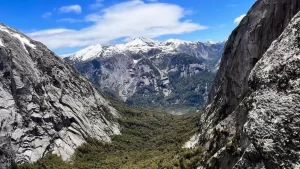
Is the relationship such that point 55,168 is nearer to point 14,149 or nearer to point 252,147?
point 14,149

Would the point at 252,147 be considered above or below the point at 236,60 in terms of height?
below

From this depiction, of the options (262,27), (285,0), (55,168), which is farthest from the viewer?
(55,168)

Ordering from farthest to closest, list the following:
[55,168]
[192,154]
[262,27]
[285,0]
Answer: [55,168] < [192,154] < [262,27] < [285,0]

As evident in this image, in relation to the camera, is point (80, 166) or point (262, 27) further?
point (80, 166)

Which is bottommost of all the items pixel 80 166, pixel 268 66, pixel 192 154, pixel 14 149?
→ pixel 80 166

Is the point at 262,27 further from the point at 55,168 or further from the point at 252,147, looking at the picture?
the point at 55,168

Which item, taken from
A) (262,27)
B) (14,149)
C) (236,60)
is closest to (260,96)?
(262,27)

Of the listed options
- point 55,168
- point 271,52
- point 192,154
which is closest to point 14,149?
point 55,168

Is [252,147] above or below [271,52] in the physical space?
below

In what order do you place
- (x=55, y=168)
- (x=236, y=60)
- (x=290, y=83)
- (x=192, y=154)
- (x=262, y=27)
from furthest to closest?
(x=55, y=168), (x=236, y=60), (x=192, y=154), (x=262, y=27), (x=290, y=83)
